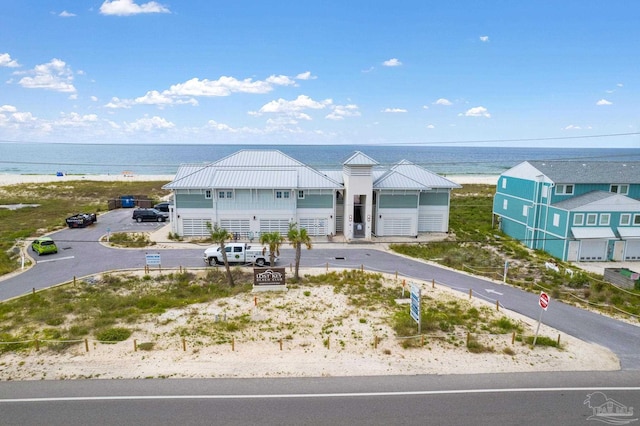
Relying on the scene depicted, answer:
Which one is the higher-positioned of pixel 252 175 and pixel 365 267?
pixel 252 175

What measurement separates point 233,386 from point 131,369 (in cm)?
441

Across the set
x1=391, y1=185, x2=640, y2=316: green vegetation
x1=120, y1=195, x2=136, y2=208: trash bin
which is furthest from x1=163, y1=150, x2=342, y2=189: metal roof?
x1=120, y1=195, x2=136, y2=208: trash bin

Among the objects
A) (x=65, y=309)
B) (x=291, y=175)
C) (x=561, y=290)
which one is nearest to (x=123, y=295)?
(x=65, y=309)

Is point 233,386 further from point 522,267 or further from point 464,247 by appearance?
point 464,247

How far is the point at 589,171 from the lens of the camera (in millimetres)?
38031

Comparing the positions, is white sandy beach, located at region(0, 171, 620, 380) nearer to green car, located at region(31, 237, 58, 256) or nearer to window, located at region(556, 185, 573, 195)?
green car, located at region(31, 237, 58, 256)

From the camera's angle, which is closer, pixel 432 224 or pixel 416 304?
pixel 416 304

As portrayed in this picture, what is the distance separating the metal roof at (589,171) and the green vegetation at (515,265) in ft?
24.4

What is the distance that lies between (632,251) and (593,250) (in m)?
3.58

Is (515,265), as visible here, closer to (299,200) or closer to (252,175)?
(299,200)

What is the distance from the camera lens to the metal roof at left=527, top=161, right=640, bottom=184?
3662cm

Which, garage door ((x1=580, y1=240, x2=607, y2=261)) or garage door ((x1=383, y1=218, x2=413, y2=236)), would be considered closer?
garage door ((x1=580, y1=240, x2=607, y2=261))

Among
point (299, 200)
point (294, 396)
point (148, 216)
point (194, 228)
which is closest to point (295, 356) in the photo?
point (294, 396)

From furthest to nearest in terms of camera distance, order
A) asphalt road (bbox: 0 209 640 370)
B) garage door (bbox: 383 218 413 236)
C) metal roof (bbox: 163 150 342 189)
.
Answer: garage door (bbox: 383 218 413 236) → metal roof (bbox: 163 150 342 189) → asphalt road (bbox: 0 209 640 370)
